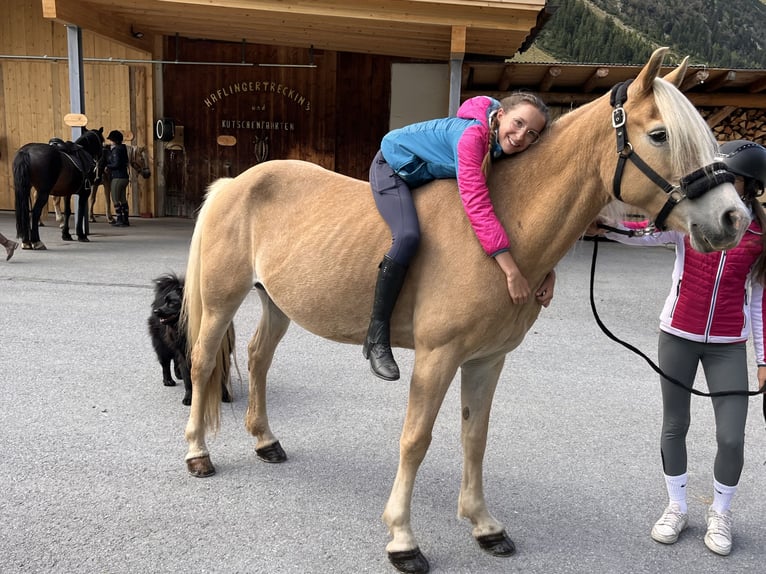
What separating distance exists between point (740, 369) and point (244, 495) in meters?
2.46

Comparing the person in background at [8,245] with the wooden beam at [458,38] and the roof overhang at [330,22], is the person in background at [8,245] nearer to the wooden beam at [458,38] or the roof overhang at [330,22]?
the roof overhang at [330,22]

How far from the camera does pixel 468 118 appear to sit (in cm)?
261

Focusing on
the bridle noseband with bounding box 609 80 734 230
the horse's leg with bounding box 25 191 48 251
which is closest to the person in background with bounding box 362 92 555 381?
the bridle noseband with bounding box 609 80 734 230

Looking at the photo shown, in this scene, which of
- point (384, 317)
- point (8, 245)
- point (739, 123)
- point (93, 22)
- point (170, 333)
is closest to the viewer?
point (384, 317)

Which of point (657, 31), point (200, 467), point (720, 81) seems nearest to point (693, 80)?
point (720, 81)

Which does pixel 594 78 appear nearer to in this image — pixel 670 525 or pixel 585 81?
pixel 585 81

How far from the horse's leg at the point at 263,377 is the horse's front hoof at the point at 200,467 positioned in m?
0.31

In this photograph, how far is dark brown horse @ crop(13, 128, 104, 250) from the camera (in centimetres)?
990

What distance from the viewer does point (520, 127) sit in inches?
94.0

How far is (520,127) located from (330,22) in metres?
8.89

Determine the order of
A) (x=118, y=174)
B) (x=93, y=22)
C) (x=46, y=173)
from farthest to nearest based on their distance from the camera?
(x=118, y=174) → (x=93, y=22) → (x=46, y=173)

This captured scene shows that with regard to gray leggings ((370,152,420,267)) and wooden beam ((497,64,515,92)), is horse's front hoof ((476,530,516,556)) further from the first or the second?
wooden beam ((497,64,515,92))

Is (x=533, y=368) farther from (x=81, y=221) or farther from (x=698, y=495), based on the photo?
(x=81, y=221)

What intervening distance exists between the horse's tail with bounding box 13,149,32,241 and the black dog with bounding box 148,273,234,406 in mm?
6828
